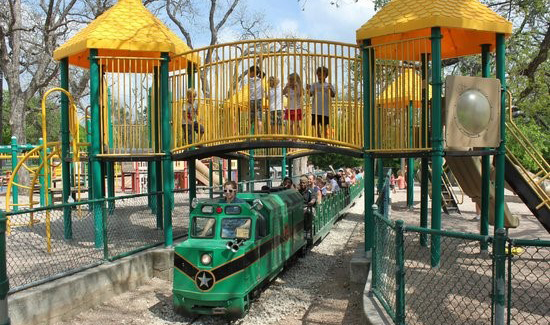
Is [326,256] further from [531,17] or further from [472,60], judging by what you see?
[472,60]

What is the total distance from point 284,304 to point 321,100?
3.71m

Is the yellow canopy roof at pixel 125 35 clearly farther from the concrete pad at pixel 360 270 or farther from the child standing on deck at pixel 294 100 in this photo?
the concrete pad at pixel 360 270

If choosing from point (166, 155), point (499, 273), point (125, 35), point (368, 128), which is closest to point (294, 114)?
point (368, 128)

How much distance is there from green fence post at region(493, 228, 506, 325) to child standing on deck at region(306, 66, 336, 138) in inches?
230

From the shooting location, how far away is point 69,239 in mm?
10203

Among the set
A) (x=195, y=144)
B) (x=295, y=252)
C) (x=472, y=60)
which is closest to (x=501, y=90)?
(x=295, y=252)

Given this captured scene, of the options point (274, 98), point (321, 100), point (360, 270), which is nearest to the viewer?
point (360, 270)

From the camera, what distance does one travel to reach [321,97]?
9359 millimetres

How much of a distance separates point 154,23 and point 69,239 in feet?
15.7

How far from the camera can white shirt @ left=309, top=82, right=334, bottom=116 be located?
934 cm

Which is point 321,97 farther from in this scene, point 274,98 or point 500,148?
point 500,148

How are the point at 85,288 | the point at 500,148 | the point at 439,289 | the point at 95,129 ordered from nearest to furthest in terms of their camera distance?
1. the point at 439,289
2. the point at 85,288
3. the point at 500,148
4. the point at 95,129

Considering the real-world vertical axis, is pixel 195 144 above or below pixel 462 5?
below

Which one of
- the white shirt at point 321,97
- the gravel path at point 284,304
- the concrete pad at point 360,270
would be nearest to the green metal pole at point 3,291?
the gravel path at point 284,304
